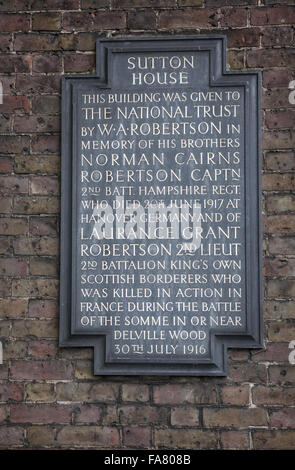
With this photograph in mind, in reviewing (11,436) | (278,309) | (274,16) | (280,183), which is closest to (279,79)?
(274,16)

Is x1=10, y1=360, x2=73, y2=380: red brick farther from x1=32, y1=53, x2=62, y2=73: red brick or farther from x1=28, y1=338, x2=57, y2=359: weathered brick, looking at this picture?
x1=32, y1=53, x2=62, y2=73: red brick

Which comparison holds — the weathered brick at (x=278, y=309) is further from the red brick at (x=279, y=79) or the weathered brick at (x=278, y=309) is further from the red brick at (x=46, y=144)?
the red brick at (x=46, y=144)

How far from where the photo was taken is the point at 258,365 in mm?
2873

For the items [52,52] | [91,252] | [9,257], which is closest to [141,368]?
[91,252]

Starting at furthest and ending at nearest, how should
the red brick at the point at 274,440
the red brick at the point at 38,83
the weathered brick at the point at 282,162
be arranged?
1. the red brick at the point at 38,83
2. the weathered brick at the point at 282,162
3. the red brick at the point at 274,440

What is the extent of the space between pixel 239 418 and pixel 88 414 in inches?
26.3

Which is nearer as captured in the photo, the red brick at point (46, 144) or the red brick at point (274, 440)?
the red brick at point (274, 440)

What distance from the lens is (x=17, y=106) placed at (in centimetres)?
306

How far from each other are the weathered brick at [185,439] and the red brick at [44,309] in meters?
0.70

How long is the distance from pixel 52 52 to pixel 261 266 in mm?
1390

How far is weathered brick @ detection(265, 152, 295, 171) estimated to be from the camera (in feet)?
9.67

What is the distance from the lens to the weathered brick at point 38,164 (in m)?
3.02

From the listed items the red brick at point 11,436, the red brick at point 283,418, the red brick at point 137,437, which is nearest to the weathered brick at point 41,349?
the red brick at point 11,436
